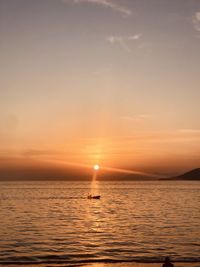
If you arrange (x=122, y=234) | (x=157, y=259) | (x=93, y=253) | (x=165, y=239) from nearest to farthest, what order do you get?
(x=157, y=259) < (x=93, y=253) < (x=165, y=239) < (x=122, y=234)

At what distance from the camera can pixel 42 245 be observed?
139 ft

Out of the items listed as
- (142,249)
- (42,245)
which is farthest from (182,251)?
(42,245)

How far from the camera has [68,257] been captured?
3647cm

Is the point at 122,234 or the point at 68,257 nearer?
the point at 68,257

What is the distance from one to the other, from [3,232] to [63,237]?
9.17 meters

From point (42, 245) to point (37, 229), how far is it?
13675 millimetres

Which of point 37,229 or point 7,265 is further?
point 37,229

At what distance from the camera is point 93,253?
38.2 m

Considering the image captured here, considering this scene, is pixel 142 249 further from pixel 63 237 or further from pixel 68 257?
pixel 63 237

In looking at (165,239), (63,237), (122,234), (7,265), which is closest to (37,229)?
(63,237)

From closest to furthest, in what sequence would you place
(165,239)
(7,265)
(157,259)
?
(7,265) → (157,259) → (165,239)

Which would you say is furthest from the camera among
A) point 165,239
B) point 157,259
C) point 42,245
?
point 165,239

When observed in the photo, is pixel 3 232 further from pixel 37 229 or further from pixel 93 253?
pixel 93 253

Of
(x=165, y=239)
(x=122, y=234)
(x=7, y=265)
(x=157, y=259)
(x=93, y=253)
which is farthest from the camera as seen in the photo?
(x=122, y=234)
